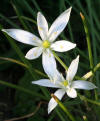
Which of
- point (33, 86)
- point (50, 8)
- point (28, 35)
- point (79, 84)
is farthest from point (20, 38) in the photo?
point (50, 8)

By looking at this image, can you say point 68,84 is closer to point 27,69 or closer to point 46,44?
point 46,44

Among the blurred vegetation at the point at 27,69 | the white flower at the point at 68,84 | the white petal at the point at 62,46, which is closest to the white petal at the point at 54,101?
the white flower at the point at 68,84

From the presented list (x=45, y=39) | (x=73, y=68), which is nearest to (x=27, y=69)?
(x=45, y=39)

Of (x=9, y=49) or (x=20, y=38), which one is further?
(x=9, y=49)

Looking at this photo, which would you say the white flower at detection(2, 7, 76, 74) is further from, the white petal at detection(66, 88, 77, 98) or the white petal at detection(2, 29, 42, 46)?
the white petal at detection(66, 88, 77, 98)

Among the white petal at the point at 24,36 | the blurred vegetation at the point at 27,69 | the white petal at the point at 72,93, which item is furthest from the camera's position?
the blurred vegetation at the point at 27,69

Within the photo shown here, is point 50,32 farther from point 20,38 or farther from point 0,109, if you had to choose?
point 0,109

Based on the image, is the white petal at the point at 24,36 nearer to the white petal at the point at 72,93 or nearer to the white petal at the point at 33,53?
the white petal at the point at 33,53

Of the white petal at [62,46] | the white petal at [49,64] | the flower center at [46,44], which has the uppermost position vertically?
the flower center at [46,44]
